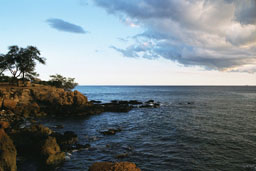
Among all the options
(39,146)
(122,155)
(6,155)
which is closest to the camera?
(6,155)

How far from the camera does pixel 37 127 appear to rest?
69.4ft

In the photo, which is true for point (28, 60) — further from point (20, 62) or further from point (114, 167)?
point (114, 167)

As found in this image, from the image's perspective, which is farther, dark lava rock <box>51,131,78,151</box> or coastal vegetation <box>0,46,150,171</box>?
dark lava rock <box>51,131,78,151</box>

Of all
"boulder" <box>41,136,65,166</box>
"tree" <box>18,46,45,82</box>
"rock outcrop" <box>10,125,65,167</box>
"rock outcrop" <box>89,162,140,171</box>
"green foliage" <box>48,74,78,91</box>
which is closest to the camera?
"rock outcrop" <box>89,162,140,171</box>

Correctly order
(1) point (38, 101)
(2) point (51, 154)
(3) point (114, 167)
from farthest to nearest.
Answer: (1) point (38, 101)
(2) point (51, 154)
(3) point (114, 167)

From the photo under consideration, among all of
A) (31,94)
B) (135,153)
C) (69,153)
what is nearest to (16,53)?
(31,94)

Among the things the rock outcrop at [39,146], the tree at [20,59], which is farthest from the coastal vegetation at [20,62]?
the rock outcrop at [39,146]

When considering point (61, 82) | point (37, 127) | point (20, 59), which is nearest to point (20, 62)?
point (20, 59)

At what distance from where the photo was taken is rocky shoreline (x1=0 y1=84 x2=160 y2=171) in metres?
13.3

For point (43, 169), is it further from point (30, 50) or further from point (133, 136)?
point (30, 50)

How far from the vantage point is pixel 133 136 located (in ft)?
83.7

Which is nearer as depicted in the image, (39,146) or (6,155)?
(6,155)

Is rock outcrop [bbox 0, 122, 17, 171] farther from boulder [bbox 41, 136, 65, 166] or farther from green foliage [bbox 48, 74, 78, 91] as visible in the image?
green foliage [bbox 48, 74, 78, 91]

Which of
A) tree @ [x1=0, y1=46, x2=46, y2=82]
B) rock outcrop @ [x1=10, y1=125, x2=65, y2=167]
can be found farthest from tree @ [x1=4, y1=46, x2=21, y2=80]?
rock outcrop @ [x1=10, y1=125, x2=65, y2=167]
